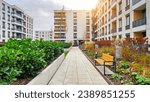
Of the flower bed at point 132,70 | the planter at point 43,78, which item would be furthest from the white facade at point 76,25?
A: the planter at point 43,78

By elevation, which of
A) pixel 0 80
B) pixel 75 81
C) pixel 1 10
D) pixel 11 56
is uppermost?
pixel 1 10

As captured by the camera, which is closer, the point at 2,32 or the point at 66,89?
the point at 66,89

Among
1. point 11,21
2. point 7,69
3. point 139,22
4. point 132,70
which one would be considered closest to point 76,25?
point 11,21

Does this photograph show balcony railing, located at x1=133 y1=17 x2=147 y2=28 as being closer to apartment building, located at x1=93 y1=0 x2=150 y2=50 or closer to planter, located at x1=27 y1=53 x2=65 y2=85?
apartment building, located at x1=93 y1=0 x2=150 y2=50

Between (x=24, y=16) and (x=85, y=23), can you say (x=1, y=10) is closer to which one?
(x=24, y=16)

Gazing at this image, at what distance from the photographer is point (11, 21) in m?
57.0

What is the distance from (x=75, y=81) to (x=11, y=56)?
3.54 m

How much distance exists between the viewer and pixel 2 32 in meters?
51.2

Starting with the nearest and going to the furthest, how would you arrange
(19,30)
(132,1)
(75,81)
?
(75,81), (132,1), (19,30)

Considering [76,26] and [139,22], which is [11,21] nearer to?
[76,26]

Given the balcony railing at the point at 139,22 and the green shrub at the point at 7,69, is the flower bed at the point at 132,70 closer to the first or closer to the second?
the green shrub at the point at 7,69

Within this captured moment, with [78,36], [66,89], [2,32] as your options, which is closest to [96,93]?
[66,89]

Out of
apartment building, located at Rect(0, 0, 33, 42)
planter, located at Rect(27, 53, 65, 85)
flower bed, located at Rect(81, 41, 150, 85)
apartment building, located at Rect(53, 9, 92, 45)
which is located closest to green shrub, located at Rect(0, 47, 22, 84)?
planter, located at Rect(27, 53, 65, 85)

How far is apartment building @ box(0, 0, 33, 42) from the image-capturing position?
51.6 metres
